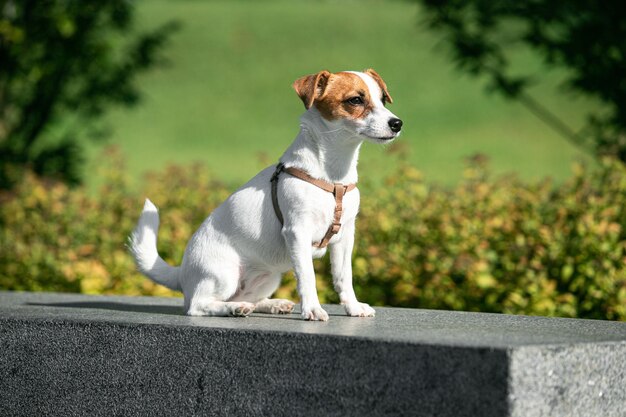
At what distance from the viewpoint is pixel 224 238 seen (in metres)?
4.01

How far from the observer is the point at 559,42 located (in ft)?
24.8

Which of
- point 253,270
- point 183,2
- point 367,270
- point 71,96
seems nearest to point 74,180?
point 71,96

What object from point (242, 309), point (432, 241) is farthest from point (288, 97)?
point (242, 309)

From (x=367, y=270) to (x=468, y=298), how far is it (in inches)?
28.6

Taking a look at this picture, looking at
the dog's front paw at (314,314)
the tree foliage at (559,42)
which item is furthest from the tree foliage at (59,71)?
the dog's front paw at (314,314)

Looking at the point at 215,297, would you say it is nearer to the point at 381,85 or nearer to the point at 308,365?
the point at 308,365

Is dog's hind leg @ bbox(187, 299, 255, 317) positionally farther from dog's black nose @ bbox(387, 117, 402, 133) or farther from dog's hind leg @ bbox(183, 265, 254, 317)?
dog's black nose @ bbox(387, 117, 402, 133)

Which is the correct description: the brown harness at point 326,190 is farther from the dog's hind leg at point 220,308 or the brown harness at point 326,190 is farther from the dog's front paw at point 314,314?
the dog's hind leg at point 220,308

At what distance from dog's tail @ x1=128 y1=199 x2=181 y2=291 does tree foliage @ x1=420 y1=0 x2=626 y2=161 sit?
13.1 ft

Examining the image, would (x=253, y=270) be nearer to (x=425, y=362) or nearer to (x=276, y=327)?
(x=276, y=327)

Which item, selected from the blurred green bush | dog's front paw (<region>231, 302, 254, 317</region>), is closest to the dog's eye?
dog's front paw (<region>231, 302, 254, 317</region>)

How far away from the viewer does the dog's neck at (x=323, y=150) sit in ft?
12.7

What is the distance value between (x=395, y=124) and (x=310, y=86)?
1.31 ft

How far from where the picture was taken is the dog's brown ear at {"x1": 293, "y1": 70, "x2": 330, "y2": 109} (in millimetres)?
3775
